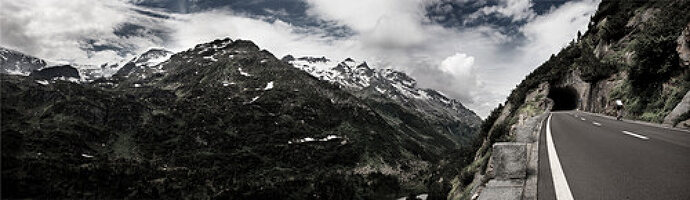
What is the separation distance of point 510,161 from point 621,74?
39202mm

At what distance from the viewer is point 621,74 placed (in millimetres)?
37156

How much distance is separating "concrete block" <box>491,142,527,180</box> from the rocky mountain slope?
998 centimetres

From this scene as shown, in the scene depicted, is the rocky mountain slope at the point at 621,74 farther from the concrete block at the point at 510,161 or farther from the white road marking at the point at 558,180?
the concrete block at the point at 510,161

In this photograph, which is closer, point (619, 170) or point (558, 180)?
point (558, 180)

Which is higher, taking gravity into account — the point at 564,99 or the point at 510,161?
the point at 564,99

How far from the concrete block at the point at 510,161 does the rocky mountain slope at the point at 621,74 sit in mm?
9984

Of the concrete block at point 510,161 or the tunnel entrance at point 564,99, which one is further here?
the tunnel entrance at point 564,99

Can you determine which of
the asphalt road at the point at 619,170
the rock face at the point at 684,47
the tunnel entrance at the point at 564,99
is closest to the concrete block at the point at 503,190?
the asphalt road at the point at 619,170

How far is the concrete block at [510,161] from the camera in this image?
7840 mm

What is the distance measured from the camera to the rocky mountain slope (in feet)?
76.6

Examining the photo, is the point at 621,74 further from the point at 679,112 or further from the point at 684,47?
the point at 679,112

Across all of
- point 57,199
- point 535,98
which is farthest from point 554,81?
point 57,199

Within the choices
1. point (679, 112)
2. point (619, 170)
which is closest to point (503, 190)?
point (619, 170)

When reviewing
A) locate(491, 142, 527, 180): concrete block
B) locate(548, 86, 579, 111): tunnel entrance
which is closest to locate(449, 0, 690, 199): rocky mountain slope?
locate(548, 86, 579, 111): tunnel entrance
